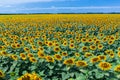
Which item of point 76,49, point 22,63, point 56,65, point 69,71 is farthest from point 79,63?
point 76,49

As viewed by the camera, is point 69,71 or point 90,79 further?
point 69,71

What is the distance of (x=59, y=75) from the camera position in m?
5.87

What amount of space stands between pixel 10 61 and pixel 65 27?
11012 millimetres

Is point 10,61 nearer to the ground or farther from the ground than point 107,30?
farther from the ground

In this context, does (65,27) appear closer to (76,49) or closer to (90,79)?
(76,49)

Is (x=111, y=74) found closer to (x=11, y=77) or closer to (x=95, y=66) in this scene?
(x=95, y=66)

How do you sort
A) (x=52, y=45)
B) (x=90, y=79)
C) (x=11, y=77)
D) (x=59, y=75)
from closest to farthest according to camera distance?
(x=11, y=77) < (x=90, y=79) < (x=59, y=75) < (x=52, y=45)

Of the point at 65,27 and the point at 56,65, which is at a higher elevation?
the point at 56,65

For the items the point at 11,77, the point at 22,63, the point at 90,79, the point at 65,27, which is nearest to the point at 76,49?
the point at 22,63

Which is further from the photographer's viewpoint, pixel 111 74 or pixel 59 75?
pixel 59 75

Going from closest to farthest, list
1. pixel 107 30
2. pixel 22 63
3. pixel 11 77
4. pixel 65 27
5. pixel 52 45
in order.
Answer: pixel 11 77
pixel 22 63
pixel 52 45
pixel 107 30
pixel 65 27

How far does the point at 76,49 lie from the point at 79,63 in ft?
8.17

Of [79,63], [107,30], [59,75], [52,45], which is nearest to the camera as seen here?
[79,63]

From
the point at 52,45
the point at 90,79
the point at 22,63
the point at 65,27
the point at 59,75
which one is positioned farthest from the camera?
the point at 65,27
